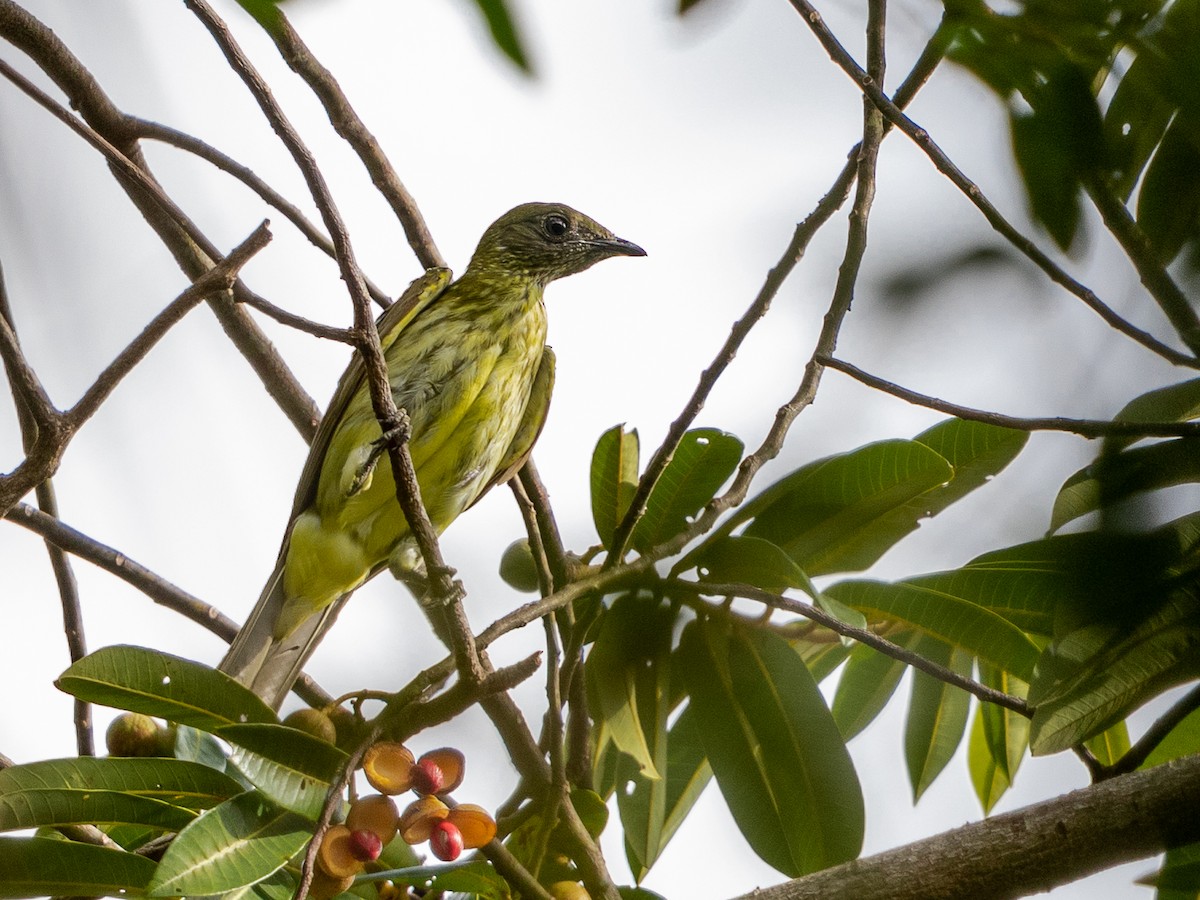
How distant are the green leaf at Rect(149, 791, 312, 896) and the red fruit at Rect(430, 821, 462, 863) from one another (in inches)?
9.0

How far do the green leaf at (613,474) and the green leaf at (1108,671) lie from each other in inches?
46.8

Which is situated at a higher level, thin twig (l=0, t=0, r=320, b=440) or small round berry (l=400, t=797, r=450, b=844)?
thin twig (l=0, t=0, r=320, b=440)

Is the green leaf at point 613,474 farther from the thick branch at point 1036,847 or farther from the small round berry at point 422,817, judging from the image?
the thick branch at point 1036,847

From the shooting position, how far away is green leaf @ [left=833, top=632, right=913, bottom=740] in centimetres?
286

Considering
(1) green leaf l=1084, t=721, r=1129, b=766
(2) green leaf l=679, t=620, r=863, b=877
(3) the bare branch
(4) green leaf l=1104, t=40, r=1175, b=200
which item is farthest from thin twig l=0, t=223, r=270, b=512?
(1) green leaf l=1084, t=721, r=1129, b=766

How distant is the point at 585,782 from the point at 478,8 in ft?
7.51

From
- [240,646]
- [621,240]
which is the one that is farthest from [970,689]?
[621,240]

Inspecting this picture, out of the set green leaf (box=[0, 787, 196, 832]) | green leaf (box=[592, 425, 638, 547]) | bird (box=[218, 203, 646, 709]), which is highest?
bird (box=[218, 203, 646, 709])

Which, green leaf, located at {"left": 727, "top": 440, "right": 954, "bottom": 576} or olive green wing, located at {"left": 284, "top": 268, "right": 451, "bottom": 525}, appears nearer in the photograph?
green leaf, located at {"left": 727, "top": 440, "right": 954, "bottom": 576}

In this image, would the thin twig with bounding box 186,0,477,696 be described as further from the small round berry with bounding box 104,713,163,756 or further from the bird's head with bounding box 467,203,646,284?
the bird's head with bounding box 467,203,646,284

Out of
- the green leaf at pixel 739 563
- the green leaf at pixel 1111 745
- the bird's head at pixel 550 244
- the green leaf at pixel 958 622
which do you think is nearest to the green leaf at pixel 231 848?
the green leaf at pixel 739 563

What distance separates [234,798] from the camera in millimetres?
2158

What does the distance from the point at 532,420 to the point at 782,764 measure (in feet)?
Result: 7.04

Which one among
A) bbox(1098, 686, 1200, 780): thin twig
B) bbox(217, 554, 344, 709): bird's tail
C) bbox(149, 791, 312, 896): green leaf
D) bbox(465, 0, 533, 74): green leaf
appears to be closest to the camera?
bbox(465, 0, 533, 74): green leaf
